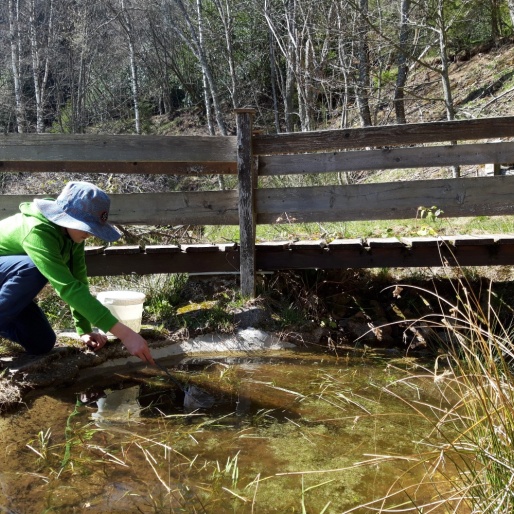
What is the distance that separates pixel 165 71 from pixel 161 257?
18136 millimetres

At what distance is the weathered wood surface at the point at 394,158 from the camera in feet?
17.7

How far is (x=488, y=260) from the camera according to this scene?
18.5 feet

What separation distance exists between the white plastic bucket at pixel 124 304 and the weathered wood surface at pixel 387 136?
6.51 ft

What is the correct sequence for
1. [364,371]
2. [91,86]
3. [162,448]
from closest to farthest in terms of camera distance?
[162,448], [364,371], [91,86]

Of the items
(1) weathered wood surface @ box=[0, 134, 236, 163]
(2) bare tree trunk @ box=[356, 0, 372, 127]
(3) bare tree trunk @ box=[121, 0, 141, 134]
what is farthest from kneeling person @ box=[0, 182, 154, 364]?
(3) bare tree trunk @ box=[121, 0, 141, 134]

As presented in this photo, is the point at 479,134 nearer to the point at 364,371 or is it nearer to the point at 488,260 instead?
the point at 488,260

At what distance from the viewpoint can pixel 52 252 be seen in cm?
356

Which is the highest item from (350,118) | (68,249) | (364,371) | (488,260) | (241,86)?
(241,86)

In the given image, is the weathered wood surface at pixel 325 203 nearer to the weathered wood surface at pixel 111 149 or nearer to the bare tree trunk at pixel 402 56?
the weathered wood surface at pixel 111 149

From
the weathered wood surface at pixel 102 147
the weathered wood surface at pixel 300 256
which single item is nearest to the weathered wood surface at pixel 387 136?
the weathered wood surface at pixel 102 147

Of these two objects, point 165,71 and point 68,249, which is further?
point 165,71

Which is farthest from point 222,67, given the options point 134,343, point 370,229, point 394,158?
point 134,343

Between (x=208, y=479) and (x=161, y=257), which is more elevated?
(x=161, y=257)

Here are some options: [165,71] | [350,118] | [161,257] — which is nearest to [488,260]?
[161,257]
